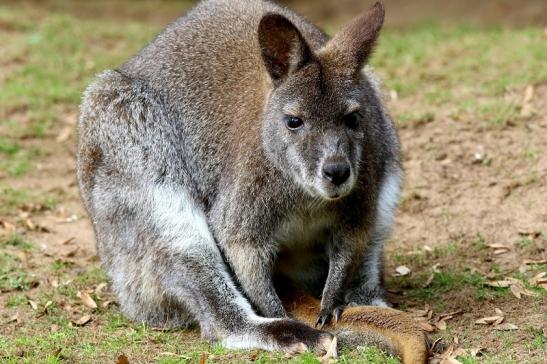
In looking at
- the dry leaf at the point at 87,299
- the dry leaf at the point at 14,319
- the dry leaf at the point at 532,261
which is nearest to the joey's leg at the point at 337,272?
the dry leaf at the point at 532,261

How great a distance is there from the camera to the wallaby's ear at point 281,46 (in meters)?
5.45

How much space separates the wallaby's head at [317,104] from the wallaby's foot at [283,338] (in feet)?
2.65

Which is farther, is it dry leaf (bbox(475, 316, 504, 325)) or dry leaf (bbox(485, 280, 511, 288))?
dry leaf (bbox(485, 280, 511, 288))

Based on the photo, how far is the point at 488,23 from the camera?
13.1 meters

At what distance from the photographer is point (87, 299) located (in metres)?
6.80

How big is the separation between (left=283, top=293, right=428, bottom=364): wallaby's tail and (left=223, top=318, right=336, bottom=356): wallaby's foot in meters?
0.12

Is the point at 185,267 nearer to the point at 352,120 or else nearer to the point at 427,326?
the point at 352,120

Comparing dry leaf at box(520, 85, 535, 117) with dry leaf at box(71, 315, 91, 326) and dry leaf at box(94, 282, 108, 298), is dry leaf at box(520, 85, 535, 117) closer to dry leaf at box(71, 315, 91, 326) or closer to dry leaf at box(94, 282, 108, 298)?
dry leaf at box(94, 282, 108, 298)

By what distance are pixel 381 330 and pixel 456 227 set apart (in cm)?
239

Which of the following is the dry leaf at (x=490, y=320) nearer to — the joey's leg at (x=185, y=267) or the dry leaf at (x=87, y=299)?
the joey's leg at (x=185, y=267)

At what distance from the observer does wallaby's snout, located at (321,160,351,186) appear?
17.3ft

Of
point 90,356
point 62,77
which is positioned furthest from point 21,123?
point 90,356

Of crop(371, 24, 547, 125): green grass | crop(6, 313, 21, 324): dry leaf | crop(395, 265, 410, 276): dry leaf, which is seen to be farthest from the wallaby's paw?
crop(371, 24, 547, 125): green grass

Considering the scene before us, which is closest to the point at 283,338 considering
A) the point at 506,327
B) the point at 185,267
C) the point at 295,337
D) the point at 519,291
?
the point at 295,337
